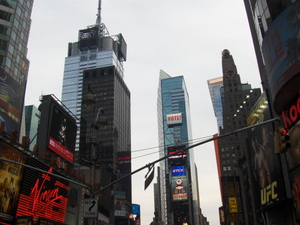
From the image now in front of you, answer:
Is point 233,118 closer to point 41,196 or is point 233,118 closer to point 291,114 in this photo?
point 291,114

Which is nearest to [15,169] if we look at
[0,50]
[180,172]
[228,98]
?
[0,50]

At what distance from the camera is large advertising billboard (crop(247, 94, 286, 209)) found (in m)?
40.9

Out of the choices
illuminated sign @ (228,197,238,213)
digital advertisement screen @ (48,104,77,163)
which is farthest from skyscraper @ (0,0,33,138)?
illuminated sign @ (228,197,238,213)

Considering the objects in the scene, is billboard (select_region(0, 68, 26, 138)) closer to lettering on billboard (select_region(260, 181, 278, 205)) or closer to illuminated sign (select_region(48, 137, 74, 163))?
illuminated sign (select_region(48, 137, 74, 163))

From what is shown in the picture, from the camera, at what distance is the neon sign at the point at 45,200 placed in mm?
34844

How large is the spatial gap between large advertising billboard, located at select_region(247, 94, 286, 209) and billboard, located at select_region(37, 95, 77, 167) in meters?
28.6

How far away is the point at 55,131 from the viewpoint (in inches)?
1901

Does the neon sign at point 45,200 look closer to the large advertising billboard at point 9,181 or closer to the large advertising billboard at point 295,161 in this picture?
the large advertising billboard at point 9,181

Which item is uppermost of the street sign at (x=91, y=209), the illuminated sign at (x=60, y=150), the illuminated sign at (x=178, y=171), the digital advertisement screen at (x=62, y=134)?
the illuminated sign at (x=178, y=171)

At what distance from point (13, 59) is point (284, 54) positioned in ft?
212

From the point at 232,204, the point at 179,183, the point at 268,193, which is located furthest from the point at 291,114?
the point at 179,183

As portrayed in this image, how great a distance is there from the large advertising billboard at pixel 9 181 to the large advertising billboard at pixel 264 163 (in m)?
30.8

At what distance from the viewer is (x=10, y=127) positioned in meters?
61.3

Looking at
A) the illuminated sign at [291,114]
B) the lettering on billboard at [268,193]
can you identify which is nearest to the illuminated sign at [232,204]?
the lettering on billboard at [268,193]
